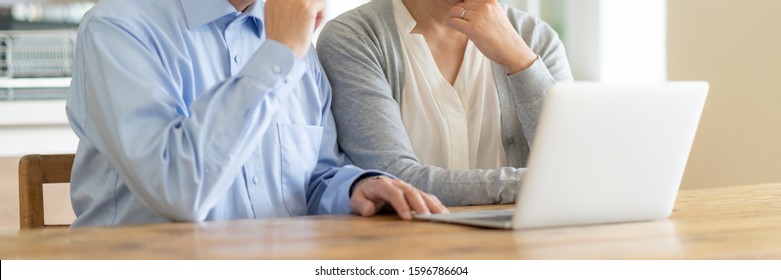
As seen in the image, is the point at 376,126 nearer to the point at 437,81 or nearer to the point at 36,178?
the point at 437,81

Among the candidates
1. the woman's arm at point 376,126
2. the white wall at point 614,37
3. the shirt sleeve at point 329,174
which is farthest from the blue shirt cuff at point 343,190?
the white wall at point 614,37

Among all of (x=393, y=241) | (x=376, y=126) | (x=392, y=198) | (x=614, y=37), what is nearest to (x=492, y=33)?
(x=376, y=126)

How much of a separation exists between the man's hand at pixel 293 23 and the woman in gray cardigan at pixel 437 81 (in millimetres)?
402

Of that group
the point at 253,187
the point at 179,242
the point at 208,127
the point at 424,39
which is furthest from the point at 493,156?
the point at 179,242

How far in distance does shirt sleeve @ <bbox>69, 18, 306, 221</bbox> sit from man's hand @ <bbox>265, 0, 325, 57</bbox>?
0.06ft

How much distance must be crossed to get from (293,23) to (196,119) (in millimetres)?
177

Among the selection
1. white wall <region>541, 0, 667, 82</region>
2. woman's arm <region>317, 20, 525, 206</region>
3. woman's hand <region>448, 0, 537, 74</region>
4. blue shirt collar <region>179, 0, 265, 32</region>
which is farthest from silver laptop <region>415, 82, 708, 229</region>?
white wall <region>541, 0, 667, 82</region>

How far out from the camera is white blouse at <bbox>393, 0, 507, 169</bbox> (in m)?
1.79

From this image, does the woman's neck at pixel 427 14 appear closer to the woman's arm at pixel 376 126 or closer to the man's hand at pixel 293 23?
the woman's arm at pixel 376 126

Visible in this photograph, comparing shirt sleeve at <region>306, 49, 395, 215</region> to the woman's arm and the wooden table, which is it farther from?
the wooden table

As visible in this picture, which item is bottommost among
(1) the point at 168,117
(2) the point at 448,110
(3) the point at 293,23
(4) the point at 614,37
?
(4) the point at 614,37

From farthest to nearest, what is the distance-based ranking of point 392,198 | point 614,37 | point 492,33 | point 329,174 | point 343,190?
point 614,37 < point 492,33 < point 329,174 < point 343,190 < point 392,198

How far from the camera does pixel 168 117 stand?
4.06 ft
